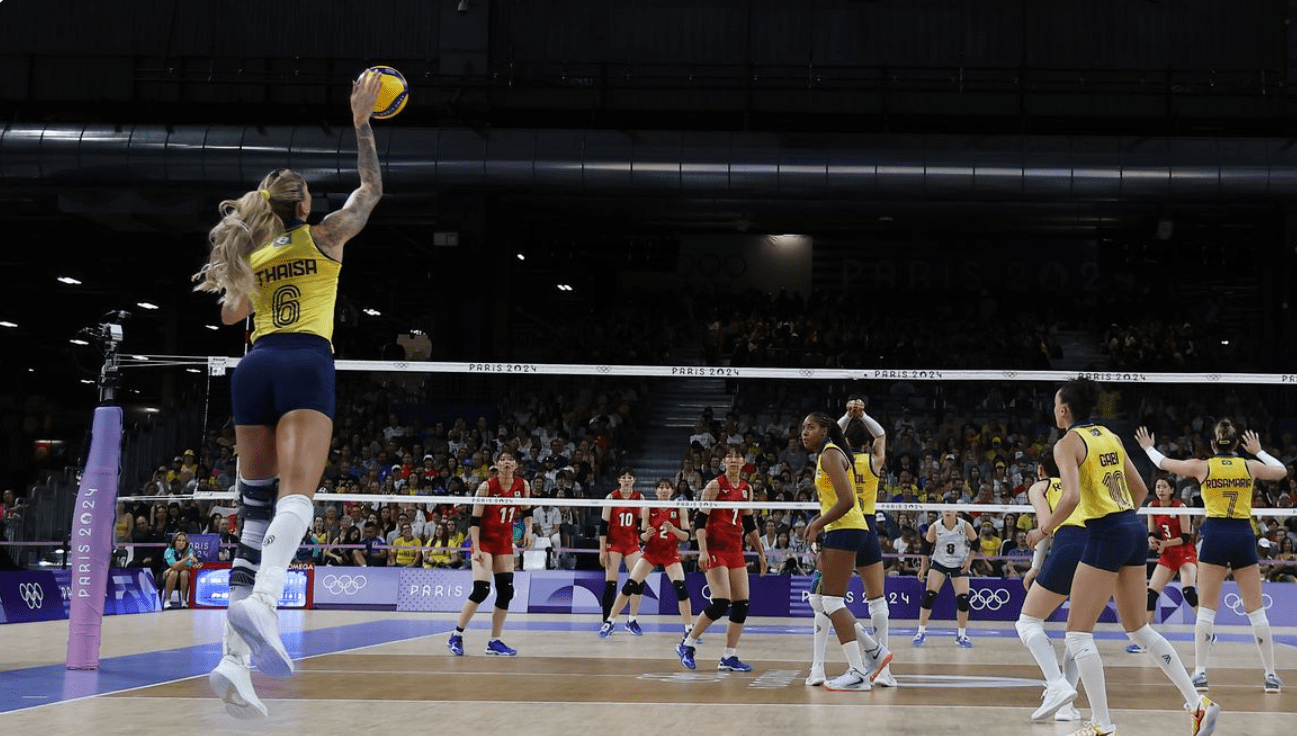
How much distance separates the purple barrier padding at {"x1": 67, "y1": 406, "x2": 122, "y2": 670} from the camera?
372 inches

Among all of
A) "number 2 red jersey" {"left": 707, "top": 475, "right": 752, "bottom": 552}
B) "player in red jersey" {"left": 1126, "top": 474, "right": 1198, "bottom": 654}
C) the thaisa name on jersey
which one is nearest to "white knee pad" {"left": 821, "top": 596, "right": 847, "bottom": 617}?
"number 2 red jersey" {"left": 707, "top": 475, "right": 752, "bottom": 552}

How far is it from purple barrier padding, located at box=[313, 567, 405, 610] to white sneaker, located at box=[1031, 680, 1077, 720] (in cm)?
1352

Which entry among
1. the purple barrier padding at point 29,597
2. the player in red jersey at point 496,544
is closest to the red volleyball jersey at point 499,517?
the player in red jersey at point 496,544

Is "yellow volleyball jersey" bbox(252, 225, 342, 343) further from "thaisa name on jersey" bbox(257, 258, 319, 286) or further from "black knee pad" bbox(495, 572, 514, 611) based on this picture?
"black knee pad" bbox(495, 572, 514, 611)

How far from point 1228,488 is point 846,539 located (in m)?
3.02

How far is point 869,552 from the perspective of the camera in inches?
393

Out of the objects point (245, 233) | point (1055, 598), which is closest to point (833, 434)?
point (1055, 598)

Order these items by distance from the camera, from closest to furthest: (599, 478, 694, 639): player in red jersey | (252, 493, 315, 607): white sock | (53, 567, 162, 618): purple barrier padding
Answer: (252, 493, 315, 607): white sock < (599, 478, 694, 639): player in red jersey < (53, 567, 162, 618): purple barrier padding

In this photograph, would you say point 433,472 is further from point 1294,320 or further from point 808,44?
point 1294,320

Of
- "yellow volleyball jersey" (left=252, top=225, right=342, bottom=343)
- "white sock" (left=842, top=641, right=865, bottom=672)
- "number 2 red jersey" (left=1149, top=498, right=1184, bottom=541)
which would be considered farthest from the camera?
"number 2 red jersey" (left=1149, top=498, right=1184, bottom=541)

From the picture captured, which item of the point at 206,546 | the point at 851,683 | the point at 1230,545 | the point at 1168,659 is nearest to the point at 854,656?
the point at 851,683

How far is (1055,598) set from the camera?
7.52 m

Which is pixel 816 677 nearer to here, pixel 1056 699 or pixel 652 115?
pixel 1056 699

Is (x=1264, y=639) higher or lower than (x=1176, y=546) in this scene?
lower
